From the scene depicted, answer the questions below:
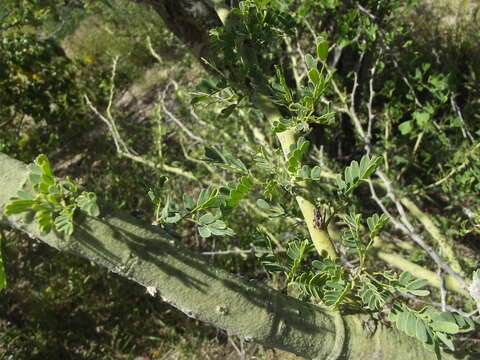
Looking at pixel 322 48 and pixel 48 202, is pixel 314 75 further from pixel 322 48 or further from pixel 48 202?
pixel 48 202

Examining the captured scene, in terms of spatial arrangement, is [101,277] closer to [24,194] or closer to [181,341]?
[181,341]

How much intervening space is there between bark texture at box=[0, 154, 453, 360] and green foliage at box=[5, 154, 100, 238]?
22 mm

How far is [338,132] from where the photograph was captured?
97.3 inches

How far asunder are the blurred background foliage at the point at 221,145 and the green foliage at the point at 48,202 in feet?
3.48

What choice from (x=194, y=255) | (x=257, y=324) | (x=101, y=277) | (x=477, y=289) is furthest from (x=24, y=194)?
(x=101, y=277)

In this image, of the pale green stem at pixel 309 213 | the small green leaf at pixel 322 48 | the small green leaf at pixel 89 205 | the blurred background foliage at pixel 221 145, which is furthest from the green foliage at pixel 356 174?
the blurred background foliage at pixel 221 145

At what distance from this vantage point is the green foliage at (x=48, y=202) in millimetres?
495

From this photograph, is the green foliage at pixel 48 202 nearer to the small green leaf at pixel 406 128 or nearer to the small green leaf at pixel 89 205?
the small green leaf at pixel 89 205

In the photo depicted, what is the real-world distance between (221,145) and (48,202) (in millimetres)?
1259

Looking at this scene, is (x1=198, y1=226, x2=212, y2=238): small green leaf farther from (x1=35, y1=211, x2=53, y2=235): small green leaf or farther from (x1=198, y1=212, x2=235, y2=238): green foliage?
(x1=35, y1=211, x2=53, y2=235): small green leaf

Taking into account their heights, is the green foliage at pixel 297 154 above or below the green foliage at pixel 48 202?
below

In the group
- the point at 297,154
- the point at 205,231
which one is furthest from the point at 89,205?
the point at 297,154

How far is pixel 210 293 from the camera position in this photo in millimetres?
625

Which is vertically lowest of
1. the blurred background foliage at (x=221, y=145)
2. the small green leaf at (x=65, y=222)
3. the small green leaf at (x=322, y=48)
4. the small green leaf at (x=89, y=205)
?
the blurred background foliage at (x=221, y=145)
